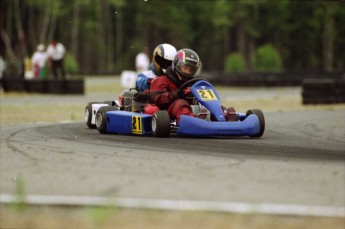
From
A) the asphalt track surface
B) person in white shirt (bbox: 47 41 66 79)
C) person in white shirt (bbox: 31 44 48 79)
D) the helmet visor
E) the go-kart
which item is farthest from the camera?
person in white shirt (bbox: 31 44 48 79)

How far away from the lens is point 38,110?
20.1 meters

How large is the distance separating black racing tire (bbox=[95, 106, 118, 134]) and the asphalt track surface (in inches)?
12.6

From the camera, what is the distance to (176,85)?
40.3 ft

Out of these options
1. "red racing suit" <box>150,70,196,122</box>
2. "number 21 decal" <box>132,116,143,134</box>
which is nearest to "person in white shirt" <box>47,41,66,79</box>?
"red racing suit" <box>150,70,196,122</box>

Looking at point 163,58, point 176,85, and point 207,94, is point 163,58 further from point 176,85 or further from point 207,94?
point 207,94

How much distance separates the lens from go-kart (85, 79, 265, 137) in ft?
37.1

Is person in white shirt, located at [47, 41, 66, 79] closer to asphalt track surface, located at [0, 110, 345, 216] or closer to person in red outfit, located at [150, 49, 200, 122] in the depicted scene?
asphalt track surface, located at [0, 110, 345, 216]

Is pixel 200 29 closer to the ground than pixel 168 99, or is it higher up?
higher up

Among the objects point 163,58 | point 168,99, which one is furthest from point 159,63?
point 168,99

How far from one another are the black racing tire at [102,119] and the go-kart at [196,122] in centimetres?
12

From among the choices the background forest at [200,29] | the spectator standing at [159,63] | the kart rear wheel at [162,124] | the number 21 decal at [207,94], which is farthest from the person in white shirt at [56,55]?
the background forest at [200,29]

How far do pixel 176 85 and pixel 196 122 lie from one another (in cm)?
116

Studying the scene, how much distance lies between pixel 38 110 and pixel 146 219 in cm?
1467

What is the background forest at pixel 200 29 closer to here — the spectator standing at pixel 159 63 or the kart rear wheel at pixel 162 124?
the spectator standing at pixel 159 63
